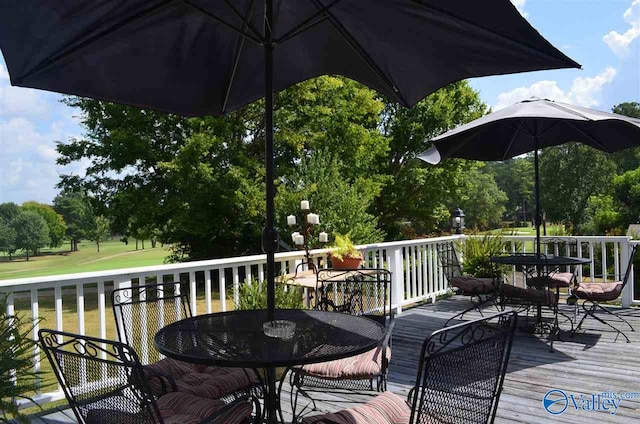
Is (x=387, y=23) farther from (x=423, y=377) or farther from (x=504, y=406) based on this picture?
(x=504, y=406)

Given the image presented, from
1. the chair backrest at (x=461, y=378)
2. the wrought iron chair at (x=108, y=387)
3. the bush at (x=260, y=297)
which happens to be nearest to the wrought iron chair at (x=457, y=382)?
the chair backrest at (x=461, y=378)

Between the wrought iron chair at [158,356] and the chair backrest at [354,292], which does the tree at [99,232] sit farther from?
the wrought iron chair at [158,356]

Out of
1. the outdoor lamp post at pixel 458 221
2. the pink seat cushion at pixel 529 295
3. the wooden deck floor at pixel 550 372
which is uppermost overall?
the outdoor lamp post at pixel 458 221

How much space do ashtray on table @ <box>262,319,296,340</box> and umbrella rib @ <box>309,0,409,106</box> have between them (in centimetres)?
152

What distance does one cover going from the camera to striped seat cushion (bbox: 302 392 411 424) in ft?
5.69

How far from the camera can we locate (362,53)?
2688 millimetres

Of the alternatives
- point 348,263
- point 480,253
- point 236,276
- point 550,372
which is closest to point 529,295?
point 550,372

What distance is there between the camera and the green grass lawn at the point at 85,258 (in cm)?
1625

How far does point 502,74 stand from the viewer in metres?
2.34

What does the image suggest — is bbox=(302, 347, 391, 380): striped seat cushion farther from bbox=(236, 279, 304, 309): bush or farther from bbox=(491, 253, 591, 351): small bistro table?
bbox=(491, 253, 591, 351): small bistro table

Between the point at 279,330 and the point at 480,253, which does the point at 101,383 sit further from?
the point at 480,253

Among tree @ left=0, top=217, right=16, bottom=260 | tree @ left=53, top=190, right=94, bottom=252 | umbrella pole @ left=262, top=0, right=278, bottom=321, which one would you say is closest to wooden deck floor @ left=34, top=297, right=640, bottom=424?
umbrella pole @ left=262, top=0, right=278, bottom=321

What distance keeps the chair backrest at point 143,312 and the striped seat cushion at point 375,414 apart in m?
1.49

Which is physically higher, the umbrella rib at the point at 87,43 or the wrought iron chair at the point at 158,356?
the umbrella rib at the point at 87,43
